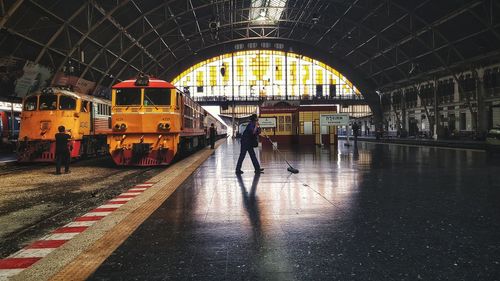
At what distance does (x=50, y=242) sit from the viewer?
5.11 m

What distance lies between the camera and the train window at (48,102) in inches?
690

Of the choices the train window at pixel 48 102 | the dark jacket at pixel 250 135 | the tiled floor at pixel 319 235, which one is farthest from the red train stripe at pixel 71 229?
the train window at pixel 48 102

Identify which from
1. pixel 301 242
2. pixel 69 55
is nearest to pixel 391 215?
pixel 301 242

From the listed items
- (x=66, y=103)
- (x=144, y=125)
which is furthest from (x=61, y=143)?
(x=66, y=103)

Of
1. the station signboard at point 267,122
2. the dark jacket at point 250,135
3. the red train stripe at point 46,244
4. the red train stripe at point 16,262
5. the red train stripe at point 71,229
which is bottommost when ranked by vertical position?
the red train stripe at point 16,262

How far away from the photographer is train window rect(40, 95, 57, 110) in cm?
1754

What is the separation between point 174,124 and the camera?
15508 mm

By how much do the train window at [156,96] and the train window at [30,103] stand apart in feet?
18.8

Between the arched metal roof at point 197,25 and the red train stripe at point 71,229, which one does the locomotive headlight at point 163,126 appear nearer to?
the red train stripe at point 71,229

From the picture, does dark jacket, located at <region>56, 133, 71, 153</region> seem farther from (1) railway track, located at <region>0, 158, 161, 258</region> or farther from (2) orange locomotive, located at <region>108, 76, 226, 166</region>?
(2) orange locomotive, located at <region>108, 76, 226, 166</region>

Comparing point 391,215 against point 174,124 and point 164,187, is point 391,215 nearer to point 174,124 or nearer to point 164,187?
point 164,187

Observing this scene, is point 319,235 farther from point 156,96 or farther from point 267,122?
point 267,122

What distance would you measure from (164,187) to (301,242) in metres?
5.54

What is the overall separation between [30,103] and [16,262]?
1556cm
